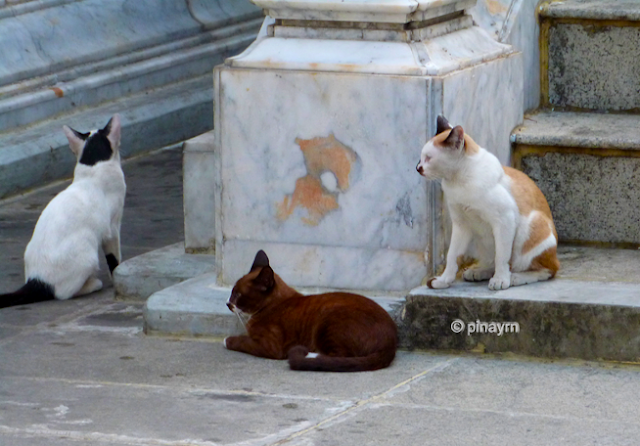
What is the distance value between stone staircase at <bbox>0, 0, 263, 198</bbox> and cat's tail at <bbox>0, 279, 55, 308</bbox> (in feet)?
6.78

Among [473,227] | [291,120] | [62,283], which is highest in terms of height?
[291,120]

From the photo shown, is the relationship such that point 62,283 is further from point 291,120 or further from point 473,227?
point 473,227

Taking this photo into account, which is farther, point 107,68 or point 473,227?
point 107,68

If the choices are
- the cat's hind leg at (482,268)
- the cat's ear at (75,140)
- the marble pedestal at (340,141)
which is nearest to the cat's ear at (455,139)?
the marble pedestal at (340,141)

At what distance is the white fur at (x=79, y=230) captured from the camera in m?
5.68

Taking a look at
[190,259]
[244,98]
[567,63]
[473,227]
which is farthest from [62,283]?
[567,63]

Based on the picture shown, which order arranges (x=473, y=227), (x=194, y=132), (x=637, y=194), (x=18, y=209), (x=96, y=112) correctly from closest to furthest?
1. (x=473, y=227)
2. (x=637, y=194)
3. (x=18, y=209)
4. (x=96, y=112)
5. (x=194, y=132)

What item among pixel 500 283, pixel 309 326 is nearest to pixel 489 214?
pixel 500 283

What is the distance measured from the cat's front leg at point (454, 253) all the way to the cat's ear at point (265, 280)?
0.62 m

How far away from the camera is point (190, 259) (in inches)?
226

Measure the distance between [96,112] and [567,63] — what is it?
3.91m

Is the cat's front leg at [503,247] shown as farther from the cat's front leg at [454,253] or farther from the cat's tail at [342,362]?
the cat's tail at [342,362]

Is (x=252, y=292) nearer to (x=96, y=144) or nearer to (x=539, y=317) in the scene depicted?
(x=539, y=317)

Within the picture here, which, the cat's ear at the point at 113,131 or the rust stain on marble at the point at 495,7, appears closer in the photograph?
the rust stain on marble at the point at 495,7
